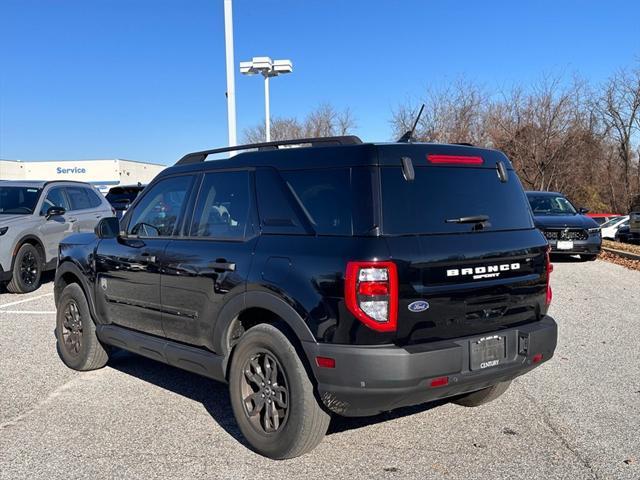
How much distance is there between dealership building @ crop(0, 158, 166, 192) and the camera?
4638cm

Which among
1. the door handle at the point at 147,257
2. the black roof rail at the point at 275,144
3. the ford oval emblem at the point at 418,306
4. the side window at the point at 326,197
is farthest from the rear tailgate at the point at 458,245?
the door handle at the point at 147,257

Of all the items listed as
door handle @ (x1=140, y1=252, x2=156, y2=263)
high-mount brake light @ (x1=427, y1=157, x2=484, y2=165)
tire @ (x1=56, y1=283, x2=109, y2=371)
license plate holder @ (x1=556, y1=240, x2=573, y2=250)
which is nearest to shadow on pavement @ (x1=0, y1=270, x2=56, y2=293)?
tire @ (x1=56, y1=283, x2=109, y2=371)

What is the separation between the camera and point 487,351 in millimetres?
3551

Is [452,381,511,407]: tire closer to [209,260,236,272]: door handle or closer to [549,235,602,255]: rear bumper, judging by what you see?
[209,260,236,272]: door handle

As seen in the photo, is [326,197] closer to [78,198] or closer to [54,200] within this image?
[54,200]

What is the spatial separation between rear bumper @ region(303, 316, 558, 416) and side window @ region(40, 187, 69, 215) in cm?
868

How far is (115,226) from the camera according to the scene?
514cm

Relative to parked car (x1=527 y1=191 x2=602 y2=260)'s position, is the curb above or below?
below

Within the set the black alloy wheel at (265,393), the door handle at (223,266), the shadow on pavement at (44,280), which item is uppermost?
the door handle at (223,266)

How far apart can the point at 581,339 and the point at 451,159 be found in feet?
13.1

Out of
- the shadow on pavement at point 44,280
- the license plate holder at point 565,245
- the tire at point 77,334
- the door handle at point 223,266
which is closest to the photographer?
the door handle at point 223,266

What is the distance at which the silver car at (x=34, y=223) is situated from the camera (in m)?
9.57

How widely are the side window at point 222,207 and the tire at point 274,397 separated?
763mm

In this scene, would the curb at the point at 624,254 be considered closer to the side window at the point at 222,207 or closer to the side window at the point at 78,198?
the side window at the point at 78,198
